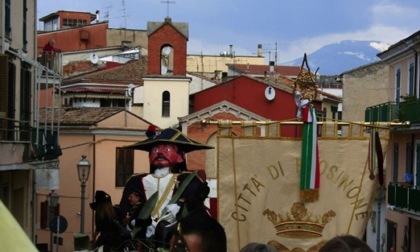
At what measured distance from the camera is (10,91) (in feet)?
75.0

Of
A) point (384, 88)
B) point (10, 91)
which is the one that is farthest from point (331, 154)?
point (384, 88)

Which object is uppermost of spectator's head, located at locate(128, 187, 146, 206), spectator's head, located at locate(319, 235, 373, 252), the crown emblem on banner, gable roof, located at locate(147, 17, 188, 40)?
gable roof, located at locate(147, 17, 188, 40)

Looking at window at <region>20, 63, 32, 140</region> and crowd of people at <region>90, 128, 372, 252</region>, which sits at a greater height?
window at <region>20, 63, 32, 140</region>

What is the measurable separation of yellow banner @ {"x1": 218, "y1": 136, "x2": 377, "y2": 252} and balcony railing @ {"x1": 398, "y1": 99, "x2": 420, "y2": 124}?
69.5ft

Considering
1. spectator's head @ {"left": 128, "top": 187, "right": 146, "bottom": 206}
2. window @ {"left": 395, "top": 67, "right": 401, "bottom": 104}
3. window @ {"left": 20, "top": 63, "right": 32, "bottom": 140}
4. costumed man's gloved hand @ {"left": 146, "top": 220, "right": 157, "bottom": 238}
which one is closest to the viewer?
costumed man's gloved hand @ {"left": 146, "top": 220, "right": 157, "bottom": 238}

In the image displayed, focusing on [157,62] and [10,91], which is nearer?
[10,91]

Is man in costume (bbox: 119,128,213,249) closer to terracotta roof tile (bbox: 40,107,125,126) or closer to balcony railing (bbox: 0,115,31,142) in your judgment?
balcony railing (bbox: 0,115,31,142)

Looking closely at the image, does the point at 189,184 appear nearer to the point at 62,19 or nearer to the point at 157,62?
the point at 157,62

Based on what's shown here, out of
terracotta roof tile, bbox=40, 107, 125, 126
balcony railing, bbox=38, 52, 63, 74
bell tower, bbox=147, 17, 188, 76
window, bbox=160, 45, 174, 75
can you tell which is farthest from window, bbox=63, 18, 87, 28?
balcony railing, bbox=38, 52, 63, 74

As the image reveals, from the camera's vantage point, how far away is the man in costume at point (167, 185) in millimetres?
8414

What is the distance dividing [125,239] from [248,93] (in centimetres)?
4044

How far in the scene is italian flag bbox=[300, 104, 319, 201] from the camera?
10531 mm

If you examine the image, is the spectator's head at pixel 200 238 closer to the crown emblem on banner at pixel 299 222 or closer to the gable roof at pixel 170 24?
the crown emblem on banner at pixel 299 222

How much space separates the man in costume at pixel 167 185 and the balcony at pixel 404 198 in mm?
22244
